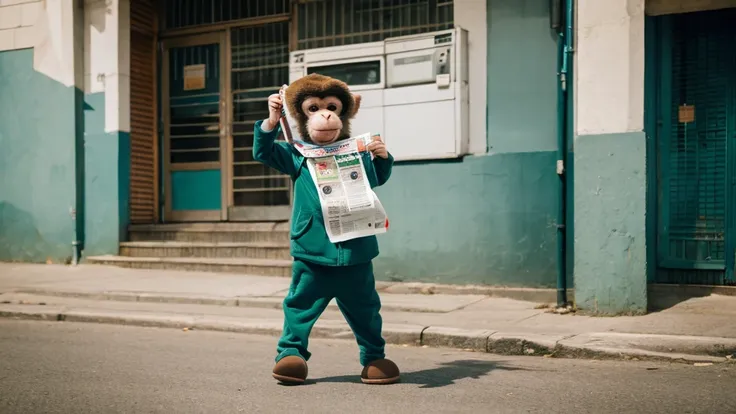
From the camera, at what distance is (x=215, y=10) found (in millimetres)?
11625

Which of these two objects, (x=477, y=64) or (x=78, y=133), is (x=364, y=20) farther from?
(x=78, y=133)

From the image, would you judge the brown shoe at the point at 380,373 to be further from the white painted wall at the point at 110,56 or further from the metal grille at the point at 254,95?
the white painted wall at the point at 110,56

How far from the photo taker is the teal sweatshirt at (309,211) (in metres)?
4.67

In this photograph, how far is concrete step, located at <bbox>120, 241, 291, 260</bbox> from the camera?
10508 mm

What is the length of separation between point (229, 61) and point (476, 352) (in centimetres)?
682

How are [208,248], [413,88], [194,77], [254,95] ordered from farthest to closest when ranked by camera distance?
[194,77]
[254,95]
[208,248]
[413,88]

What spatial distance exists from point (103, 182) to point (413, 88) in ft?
16.0

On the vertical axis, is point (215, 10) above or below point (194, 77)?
above

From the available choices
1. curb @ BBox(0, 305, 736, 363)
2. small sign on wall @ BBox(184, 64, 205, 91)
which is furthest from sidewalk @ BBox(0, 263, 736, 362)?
small sign on wall @ BBox(184, 64, 205, 91)

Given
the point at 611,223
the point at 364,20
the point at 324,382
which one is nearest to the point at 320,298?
the point at 324,382

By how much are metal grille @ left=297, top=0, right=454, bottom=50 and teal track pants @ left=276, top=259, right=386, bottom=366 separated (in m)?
5.12

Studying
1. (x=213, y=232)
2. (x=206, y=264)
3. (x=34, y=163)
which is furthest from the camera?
(x=34, y=163)

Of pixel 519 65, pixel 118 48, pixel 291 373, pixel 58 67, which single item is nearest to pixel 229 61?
pixel 118 48

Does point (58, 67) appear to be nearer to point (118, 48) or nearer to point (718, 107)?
point (118, 48)
